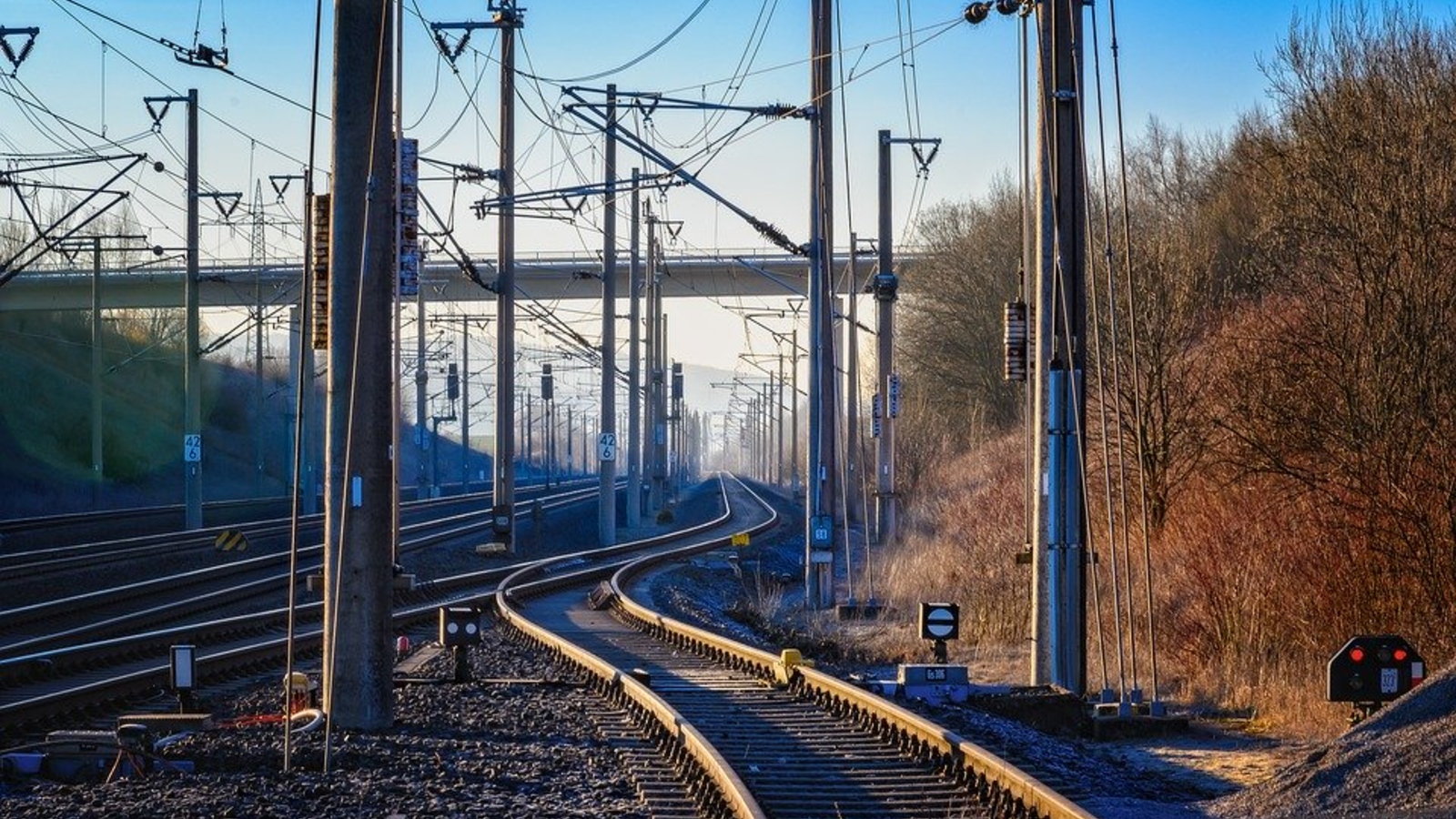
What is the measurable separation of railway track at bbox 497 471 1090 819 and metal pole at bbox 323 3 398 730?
218 cm

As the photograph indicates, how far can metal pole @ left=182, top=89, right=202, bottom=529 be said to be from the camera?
4247 cm

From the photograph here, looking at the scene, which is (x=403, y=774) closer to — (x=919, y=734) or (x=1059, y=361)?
(x=919, y=734)

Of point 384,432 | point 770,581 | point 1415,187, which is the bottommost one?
point 770,581

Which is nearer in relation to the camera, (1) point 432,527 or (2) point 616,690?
(2) point 616,690

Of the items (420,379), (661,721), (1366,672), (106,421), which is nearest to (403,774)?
(661,721)

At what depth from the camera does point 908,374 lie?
55625 millimetres

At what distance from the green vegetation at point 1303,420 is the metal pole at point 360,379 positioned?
539 cm

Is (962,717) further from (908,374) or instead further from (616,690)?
(908,374)

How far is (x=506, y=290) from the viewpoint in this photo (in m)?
38.3

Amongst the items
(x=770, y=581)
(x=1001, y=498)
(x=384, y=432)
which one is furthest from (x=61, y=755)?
(x=770, y=581)

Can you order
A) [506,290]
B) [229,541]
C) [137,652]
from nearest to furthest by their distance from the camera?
[137,652] < [229,541] < [506,290]

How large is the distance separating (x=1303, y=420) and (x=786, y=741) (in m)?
8.38

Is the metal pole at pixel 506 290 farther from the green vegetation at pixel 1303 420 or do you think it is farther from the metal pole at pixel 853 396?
the green vegetation at pixel 1303 420

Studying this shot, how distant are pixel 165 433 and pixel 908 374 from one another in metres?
36.7
